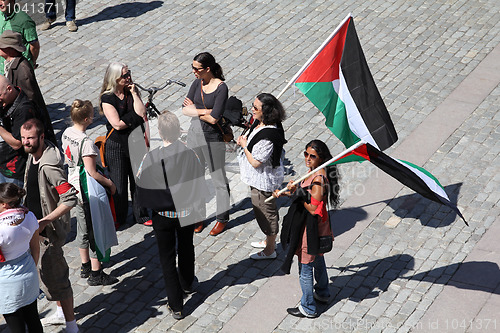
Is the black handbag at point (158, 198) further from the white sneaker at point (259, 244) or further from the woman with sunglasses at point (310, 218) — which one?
the white sneaker at point (259, 244)

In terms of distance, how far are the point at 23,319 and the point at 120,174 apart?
2.40 m

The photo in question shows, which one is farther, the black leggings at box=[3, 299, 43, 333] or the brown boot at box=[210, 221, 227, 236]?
the brown boot at box=[210, 221, 227, 236]

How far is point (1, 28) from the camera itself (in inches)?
408

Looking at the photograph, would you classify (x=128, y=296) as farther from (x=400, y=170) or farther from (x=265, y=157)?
(x=400, y=170)

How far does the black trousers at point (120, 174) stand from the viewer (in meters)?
8.16

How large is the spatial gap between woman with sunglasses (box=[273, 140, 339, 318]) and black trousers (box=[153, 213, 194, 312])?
3.00 ft

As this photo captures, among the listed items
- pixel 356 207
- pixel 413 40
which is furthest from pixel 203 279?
pixel 413 40

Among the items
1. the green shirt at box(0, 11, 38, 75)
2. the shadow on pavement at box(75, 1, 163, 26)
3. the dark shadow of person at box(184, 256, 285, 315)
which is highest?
the green shirt at box(0, 11, 38, 75)

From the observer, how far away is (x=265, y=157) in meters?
7.37

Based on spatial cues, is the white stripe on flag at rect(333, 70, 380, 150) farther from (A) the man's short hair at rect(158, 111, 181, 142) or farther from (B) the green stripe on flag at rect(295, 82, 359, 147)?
(A) the man's short hair at rect(158, 111, 181, 142)

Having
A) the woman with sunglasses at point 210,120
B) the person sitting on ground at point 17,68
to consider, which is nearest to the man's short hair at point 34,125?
the person sitting on ground at point 17,68

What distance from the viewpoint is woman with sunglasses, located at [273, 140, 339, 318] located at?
6684 mm

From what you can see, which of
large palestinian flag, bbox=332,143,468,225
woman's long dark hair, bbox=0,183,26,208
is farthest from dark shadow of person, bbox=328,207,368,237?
woman's long dark hair, bbox=0,183,26,208

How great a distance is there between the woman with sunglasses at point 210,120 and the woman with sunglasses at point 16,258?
253 cm
